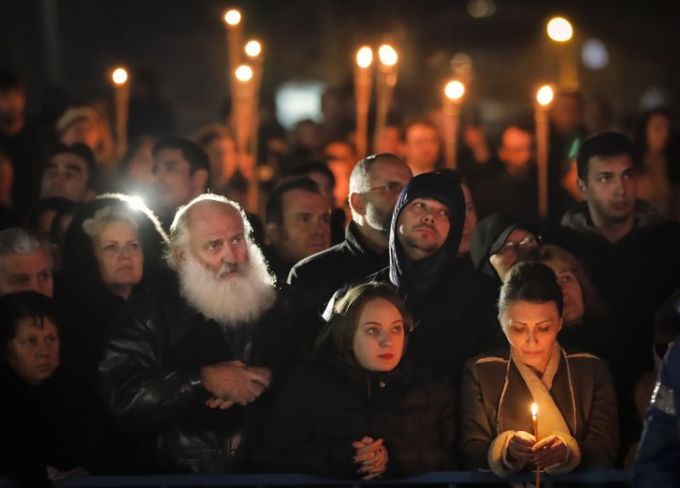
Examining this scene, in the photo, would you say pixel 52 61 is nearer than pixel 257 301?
No

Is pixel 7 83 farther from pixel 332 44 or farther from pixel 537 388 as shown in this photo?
pixel 332 44

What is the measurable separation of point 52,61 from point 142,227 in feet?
45.5

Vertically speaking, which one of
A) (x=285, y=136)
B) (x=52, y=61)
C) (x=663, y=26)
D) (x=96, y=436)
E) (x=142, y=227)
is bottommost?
(x=96, y=436)

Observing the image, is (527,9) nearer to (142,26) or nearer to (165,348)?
(142,26)

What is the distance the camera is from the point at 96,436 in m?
7.43

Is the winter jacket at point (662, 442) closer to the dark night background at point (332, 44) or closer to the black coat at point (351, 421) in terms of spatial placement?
the black coat at point (351, 421)

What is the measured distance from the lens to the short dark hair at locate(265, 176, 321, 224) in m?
9.27

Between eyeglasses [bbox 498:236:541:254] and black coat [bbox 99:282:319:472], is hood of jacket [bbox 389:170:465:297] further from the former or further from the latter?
black coat [bbox 99:282:319:472]

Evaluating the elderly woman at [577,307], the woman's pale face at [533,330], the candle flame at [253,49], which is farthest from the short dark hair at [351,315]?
the candle flame at [253,49]

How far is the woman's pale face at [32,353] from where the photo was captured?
7418mm

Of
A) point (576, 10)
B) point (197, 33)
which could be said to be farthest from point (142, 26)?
point (576, 10)

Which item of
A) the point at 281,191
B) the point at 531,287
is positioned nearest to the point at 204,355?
the point at 531,287

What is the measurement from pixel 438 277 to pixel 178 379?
136 cm

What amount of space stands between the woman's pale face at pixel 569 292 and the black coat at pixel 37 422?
2230 mm
